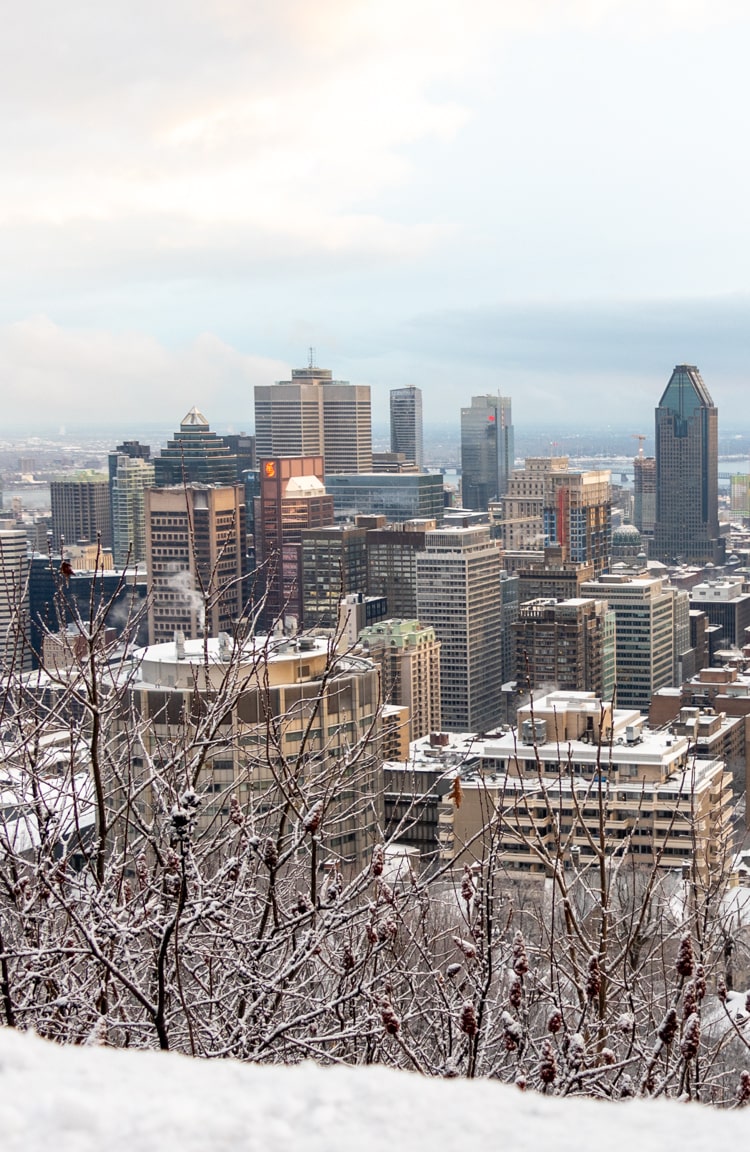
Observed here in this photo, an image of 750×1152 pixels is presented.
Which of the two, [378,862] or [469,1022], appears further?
[378,862]

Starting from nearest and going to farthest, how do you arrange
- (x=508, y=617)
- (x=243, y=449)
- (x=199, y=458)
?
(x=508, y=617) → (x=199, y=458) → (x=243, y=449)

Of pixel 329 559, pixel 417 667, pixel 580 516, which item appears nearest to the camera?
pixel 417 667

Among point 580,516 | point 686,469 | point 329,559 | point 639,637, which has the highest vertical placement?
point 686,469

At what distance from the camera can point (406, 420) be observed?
355 feet

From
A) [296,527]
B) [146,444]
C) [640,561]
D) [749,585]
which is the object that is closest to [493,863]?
[296,527]

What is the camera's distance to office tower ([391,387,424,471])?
108 meters

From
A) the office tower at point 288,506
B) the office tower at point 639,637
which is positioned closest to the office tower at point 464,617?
the office tower at point 639,637

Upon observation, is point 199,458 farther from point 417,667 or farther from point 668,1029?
point 668,1029

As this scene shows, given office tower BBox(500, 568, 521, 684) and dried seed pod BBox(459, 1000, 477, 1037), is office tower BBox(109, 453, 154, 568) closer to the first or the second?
office tower BBox(500, 568, 521, 684)

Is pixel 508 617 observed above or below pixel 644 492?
below

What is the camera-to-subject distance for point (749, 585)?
6362cm

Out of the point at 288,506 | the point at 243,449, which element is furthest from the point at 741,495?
the point at 288,506

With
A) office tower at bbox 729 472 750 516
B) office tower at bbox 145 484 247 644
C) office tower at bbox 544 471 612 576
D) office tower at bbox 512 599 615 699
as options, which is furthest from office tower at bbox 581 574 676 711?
office tower at bbox 729 472 750 516

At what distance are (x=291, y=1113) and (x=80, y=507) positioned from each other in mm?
71779
